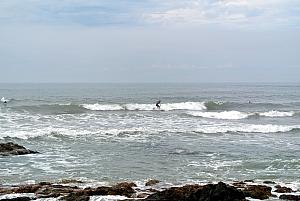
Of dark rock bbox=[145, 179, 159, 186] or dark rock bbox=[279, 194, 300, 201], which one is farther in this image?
dark rock bbox=[145, 179, 159, 186]

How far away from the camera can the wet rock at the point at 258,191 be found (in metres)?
14.2

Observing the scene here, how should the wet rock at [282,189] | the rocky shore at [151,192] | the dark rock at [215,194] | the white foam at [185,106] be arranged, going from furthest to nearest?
the white foam at [185,106] → the wet rock at [282,189] → the rocky shore at [151,192] → the dark rock at [215,194]

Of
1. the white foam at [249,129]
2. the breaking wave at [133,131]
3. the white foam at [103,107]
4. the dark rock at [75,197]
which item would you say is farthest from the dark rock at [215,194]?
the white foam at [103,107]

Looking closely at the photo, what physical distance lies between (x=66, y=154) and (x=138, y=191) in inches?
368

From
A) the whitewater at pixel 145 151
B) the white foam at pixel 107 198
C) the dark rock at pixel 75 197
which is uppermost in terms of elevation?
the dark rock at pixel 75 197

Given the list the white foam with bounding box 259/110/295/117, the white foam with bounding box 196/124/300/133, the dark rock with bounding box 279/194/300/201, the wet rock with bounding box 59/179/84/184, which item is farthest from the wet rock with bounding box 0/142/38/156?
the white foam with bounding box 259/110/295/117

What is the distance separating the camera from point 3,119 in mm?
39719

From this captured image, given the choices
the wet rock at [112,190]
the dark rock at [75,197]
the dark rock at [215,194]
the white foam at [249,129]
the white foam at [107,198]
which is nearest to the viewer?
the dark rock at [215,194]

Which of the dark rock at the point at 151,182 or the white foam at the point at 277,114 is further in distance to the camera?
the white foam at the point at 277,114

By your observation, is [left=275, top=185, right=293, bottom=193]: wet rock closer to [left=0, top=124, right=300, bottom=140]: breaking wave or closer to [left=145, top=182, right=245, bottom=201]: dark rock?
[left=145, top=182, right=245, bottom=201]: dark rock

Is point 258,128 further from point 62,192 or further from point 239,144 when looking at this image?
point 62,192

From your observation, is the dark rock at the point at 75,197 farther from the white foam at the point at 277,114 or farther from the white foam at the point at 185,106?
the white foam at the point at 185,106

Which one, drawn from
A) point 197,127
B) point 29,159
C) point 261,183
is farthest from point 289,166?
point 197,127

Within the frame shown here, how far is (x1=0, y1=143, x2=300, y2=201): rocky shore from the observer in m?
12.1
